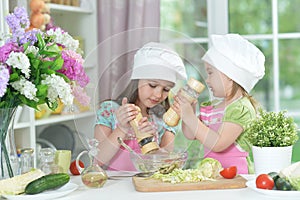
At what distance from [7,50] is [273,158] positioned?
2.88ft

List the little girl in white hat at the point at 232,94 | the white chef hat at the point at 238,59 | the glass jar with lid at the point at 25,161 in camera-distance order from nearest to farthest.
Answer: the glass jar with lid at the point at 25,161 < the little girl in white hat at the point at 232,94 < the white chef hat at the point at 238,59

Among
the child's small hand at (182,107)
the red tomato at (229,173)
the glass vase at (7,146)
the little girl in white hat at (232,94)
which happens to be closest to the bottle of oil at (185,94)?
the child's small hand at (182,107)

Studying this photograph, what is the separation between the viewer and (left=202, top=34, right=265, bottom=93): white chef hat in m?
2.31

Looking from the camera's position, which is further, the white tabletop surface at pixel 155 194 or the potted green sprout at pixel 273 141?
the potted green sprout at pixel 273 141

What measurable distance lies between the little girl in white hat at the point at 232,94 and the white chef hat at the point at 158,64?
0.18 meters

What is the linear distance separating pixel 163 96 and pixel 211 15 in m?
1.96

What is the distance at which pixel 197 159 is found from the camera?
2.03 m

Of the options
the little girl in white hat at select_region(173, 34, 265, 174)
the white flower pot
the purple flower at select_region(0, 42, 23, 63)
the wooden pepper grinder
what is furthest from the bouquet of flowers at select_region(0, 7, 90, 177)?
the white flower pot

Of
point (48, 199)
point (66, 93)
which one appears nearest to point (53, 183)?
point (48, 199)

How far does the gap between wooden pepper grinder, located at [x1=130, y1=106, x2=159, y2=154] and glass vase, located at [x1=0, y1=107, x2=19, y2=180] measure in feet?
1.27

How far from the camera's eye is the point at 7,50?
1.75 m

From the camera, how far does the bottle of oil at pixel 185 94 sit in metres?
1.98

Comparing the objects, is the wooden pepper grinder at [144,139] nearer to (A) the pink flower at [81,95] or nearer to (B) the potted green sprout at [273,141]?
(A) the pink flower at [81,95]

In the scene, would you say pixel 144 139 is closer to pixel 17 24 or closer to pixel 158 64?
pixel 158 64
